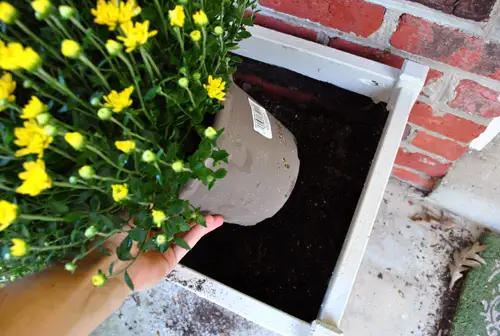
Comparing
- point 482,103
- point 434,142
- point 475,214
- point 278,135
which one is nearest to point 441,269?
point 475,214

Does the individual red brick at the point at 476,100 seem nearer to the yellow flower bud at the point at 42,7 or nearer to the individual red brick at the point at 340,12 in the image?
the individual red brick at the point at 340,12

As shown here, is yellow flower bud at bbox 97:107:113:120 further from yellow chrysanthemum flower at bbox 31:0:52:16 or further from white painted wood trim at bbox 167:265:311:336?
white painted wood trim at bbox 167:265:311:336

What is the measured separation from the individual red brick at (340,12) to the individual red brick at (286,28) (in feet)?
0.10

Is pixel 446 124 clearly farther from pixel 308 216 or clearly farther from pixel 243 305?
pixel 243 305

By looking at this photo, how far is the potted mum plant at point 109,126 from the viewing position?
Result: 1.28 ft

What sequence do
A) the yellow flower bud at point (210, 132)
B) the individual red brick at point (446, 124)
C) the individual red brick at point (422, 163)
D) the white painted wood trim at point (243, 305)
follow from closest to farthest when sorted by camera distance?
the yellow flower bud at point (210, 132)
the white painted wood trim at point (243, 305)
the individual red brick at point (446, 124)
the individual red brick at point (422, 163)

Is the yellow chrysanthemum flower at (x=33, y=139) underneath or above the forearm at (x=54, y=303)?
above

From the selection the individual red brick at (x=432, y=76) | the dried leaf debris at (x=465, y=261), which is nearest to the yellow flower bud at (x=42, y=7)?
the individual red brick at (x=432, y=76)

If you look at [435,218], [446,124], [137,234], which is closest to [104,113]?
[137,234]

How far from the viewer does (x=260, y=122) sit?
64 centimetres

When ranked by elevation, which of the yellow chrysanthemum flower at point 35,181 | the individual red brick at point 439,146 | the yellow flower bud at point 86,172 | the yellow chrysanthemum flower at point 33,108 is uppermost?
the yellow chrysanthemum flower at point 33,108

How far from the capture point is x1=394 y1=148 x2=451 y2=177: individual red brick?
3.21 ft

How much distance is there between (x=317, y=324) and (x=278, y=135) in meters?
0.29

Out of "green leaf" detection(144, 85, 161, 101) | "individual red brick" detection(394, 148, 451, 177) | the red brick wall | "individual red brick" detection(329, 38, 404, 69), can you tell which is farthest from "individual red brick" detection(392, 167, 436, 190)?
"green leaf" detection(144, 85, 161, 101)
